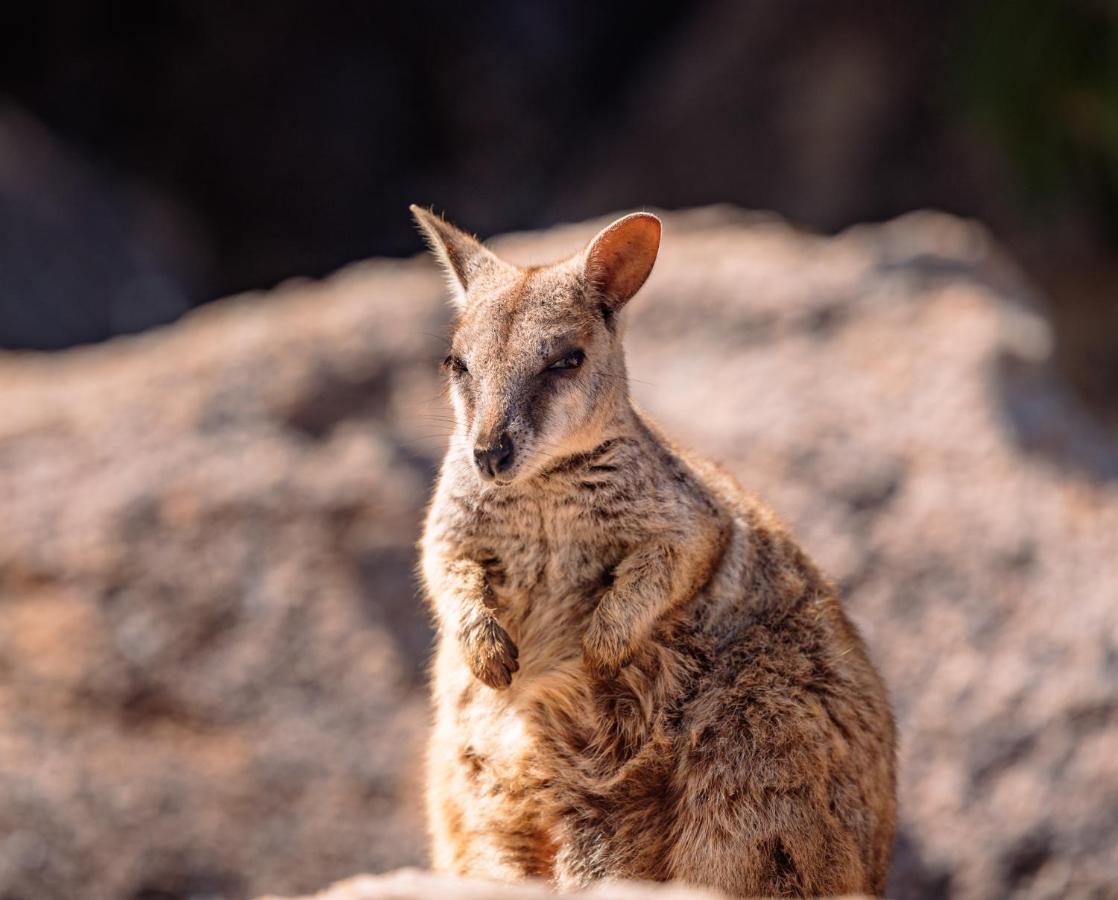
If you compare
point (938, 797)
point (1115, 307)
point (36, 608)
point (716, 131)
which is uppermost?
point (716, 131)

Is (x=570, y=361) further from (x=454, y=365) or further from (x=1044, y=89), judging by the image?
(x=1044, y=89)

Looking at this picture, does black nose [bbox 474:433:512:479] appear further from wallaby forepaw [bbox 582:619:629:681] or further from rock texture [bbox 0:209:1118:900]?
rock texture [bbox 0:209:1118:900]

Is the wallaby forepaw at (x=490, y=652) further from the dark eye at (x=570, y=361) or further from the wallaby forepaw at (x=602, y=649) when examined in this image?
the dark eye at (x=570, y=361)

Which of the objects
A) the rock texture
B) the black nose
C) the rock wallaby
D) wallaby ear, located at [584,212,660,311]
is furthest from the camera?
the rock texture

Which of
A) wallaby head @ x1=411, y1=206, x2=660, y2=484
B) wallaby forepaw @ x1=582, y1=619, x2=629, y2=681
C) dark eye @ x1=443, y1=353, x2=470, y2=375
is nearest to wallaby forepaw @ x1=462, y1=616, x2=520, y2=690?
wallaby forepaw @ x1=582, y1=619, x2=629, y2=681

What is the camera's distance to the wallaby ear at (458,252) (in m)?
4.78

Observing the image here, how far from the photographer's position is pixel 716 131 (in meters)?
15.7

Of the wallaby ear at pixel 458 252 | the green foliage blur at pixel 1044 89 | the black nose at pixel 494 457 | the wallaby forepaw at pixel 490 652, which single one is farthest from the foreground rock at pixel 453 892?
the green foliage blur at pixel 1044 89

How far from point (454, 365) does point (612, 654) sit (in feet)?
3.43

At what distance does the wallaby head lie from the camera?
13.5 feet

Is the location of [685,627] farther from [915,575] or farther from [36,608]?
[36,608]

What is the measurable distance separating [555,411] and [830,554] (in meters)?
3.08

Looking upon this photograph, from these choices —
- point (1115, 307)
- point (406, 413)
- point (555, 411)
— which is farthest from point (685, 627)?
point (1115, 307)

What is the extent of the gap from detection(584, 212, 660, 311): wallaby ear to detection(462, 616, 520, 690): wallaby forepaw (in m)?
1.12
